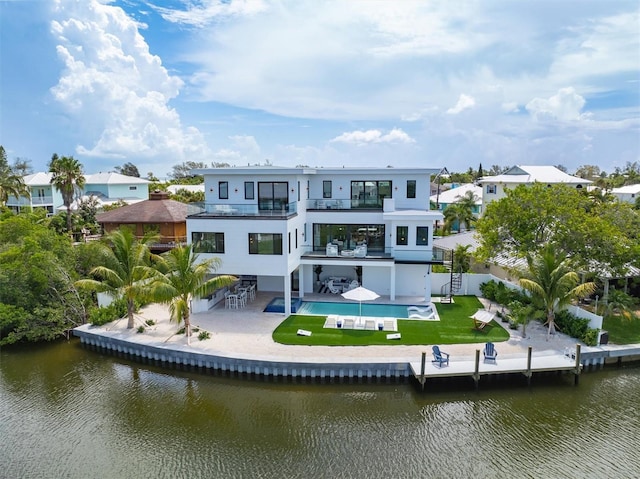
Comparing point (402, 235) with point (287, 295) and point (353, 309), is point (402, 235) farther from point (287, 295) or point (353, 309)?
point (287, 295)

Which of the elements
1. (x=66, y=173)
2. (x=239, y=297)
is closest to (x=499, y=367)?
(x=239, y=297)

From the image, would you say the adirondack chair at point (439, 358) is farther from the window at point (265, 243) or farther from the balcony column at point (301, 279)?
the balcony column at point (301, 279)

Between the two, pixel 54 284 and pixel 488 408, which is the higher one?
pixel 54 284

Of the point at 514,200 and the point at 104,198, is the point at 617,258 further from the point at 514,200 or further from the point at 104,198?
the point at 104,198

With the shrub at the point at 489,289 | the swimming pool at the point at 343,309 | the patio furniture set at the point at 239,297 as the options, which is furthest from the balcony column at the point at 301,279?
the shrub at the point at 489,289

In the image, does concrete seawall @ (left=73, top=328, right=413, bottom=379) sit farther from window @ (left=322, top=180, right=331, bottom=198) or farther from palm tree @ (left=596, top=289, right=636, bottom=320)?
window @ (left=322, top=180, right=331, bottom=198)

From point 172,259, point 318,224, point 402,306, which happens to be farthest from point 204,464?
point 318,224
